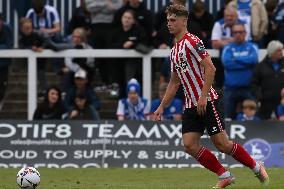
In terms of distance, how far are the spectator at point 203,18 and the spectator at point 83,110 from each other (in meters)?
2.59

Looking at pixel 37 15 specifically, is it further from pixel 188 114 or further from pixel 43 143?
pixel 188 114

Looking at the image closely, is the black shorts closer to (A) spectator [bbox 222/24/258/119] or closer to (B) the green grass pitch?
(B) the green grass pitch

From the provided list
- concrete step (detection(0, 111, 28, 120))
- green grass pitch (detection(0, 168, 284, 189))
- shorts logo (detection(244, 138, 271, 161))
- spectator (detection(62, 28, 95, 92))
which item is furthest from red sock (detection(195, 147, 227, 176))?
concrete step (detection(0, 111, 28, 120))

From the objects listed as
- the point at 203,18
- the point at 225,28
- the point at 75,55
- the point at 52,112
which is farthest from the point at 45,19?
the point at 225,28

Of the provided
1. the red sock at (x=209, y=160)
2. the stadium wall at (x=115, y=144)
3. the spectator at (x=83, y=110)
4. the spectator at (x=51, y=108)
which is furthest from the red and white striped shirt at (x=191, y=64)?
the spectator at (x=83, y=110)

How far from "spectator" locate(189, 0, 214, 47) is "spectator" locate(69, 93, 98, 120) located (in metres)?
2.59

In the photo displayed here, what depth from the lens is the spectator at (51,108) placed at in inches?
727

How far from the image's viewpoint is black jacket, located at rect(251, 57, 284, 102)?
18000 millimetres

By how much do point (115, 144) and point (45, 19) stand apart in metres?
3.87

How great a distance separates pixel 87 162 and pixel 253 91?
3.51 meters

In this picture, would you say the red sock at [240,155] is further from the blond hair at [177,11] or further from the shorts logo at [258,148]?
the shorts logo at [258,148]

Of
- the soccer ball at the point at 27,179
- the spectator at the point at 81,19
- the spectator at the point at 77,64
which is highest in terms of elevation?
the spectator at the point at 81,19

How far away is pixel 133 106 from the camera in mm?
18609

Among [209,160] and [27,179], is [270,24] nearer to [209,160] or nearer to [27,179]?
[209,160]
